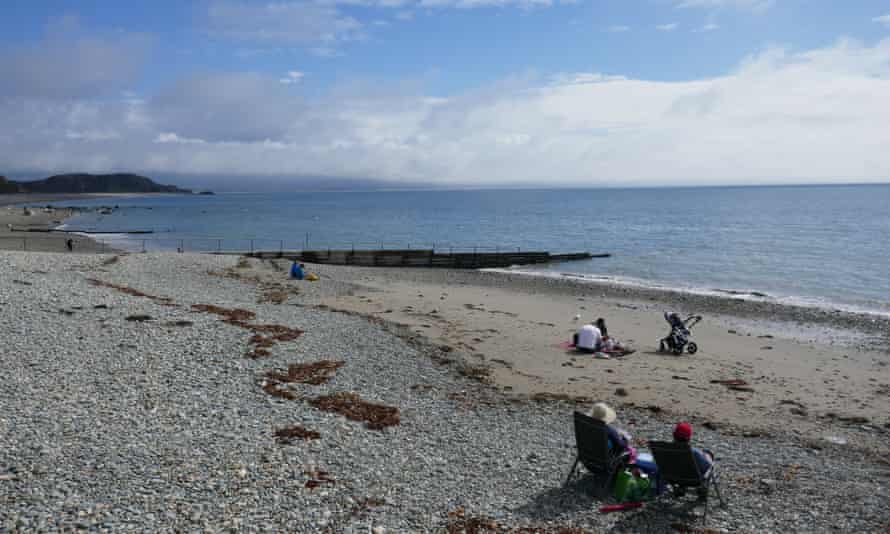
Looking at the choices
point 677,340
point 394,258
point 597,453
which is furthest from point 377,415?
point 394,258

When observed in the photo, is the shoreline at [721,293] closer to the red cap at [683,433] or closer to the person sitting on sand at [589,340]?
the person sitting on sand at [589,340]

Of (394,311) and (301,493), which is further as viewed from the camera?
(394,311)

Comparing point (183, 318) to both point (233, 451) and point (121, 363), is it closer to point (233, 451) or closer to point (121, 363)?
point (121, 363)

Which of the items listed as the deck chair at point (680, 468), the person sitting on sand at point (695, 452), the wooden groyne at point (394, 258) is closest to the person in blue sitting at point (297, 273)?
the wooden groyne at point (394, 258)

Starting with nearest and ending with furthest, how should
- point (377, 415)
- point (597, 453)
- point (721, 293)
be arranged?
1. point (597, 453)
2. point (377, 415)
3. point (721, 293)

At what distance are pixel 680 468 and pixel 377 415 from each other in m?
5.06

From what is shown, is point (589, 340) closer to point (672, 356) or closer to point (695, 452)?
point (672, 356)

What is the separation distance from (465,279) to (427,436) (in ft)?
89.4

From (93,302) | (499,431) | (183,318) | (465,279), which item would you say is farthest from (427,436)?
(465,279)

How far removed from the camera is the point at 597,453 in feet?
26.7

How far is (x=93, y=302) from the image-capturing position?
56.5ft

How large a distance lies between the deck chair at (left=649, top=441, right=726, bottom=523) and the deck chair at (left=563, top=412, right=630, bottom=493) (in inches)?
19.3

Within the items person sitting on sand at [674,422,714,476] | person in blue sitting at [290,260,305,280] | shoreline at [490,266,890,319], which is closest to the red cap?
person sitting on sand at [674,422,714,476]

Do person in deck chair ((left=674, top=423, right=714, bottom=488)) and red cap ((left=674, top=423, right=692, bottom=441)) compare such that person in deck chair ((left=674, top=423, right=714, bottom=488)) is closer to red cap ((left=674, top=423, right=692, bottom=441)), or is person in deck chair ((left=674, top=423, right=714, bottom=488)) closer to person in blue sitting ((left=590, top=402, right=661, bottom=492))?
red cap ((left=674, top=423, right=692, bottom=441))
